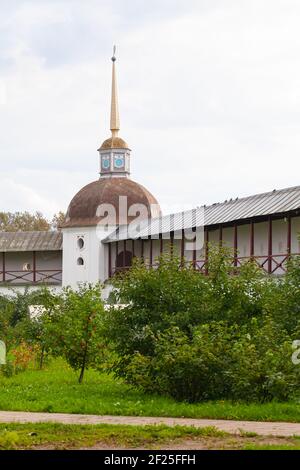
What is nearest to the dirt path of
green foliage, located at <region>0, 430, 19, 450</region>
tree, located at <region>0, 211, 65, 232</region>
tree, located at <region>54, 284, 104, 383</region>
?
green foliage, located at <region>0, 430, 19, 450</region>

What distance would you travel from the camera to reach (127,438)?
938cm

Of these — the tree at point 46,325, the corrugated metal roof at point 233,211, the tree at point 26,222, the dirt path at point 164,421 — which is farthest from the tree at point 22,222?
the dirt path at point 164,421

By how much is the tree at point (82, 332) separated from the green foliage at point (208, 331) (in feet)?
2.23

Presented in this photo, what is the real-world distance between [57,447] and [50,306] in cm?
914

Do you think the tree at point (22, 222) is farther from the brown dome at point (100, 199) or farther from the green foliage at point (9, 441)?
the green foliage at point (9, 441)

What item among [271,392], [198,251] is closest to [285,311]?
[271,392]

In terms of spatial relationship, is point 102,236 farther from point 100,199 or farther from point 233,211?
point 233,211

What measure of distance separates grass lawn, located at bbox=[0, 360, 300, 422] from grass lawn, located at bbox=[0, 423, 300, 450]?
1.67 metres

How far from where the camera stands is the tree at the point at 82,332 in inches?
646

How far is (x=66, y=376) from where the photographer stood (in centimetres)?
1797

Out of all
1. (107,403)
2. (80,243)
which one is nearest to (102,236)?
(80,243)

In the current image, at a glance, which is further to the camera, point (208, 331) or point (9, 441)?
point (208, 331)

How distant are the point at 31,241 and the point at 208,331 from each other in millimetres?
30208

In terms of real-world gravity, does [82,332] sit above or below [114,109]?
below
